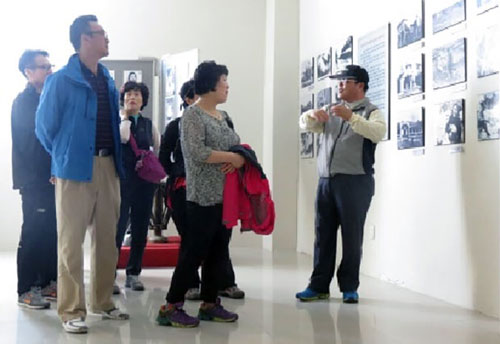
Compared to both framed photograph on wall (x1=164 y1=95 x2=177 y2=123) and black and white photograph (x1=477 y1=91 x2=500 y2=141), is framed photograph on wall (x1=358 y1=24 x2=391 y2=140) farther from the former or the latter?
framed photograph on wall (x1=164 y1=95 x2=177 y2=123)

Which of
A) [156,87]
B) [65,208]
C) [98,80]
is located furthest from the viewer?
[156,87]

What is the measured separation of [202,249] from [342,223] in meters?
1.17

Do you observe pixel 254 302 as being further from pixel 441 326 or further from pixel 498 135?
pixel 498 135

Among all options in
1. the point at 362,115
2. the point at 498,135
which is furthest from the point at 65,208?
the point at 498,135

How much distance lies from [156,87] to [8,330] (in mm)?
4928

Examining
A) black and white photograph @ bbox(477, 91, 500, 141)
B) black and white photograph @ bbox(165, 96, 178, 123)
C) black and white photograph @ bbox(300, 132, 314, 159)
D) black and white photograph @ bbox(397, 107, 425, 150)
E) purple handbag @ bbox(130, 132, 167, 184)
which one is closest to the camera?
black and white photograph @ bbox(477, 91, 500, 141)

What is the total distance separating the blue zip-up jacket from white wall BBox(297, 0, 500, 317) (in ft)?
7.21

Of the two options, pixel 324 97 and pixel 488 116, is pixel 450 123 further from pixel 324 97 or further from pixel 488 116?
pixel 324 97

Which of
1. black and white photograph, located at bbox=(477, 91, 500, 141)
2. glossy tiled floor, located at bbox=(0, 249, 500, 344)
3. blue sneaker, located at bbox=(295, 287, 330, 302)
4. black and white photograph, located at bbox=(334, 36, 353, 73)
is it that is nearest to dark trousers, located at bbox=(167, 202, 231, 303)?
glossy tiled floor, located at bbox=(0, 249, 500, 344)

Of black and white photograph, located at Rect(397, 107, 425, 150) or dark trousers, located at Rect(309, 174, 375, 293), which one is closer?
dark trousers, located at Rect(309, 174, 375, 293)

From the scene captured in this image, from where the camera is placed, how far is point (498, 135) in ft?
11.3

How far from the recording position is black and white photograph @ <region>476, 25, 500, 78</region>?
3.46 metres

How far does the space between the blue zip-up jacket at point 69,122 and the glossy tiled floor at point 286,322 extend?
2.58ft

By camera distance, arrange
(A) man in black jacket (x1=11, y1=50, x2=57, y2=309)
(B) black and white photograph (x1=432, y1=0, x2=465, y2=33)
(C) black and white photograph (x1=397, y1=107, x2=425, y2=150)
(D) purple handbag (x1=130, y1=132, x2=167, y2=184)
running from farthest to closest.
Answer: (C) black and white photograph (x1=397, y1=107, x2=425, y2=150), (D) purple handbag (x1=130, y1=132, x2=167, y2=184), (B) black and white photograph (x1=432, y1=0, x2=465, y2=33), (A) man in black jacket (x1=11, y1=50, x2=57, y2=309)
